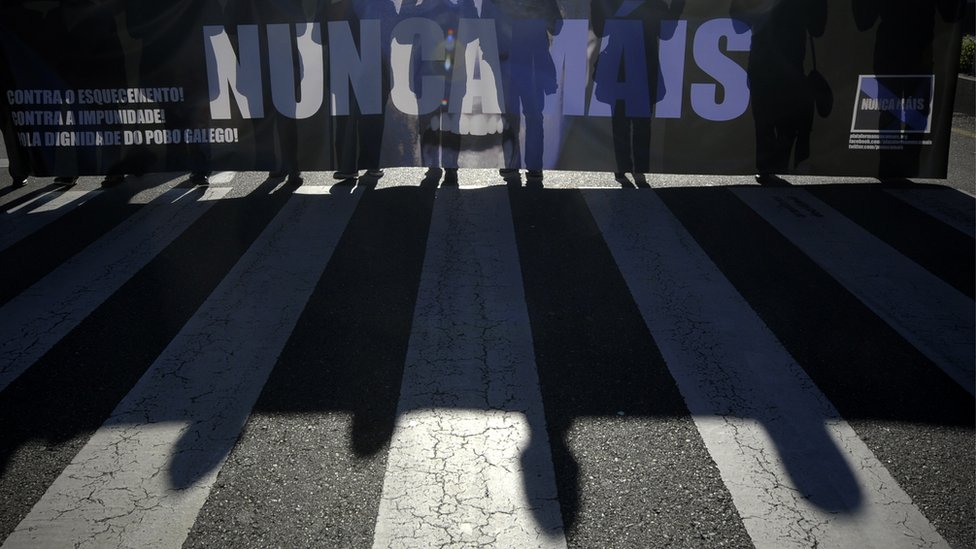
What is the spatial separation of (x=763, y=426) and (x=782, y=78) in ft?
17.2

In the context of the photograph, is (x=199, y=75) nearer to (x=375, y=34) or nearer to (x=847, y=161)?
(x=375, y=34)

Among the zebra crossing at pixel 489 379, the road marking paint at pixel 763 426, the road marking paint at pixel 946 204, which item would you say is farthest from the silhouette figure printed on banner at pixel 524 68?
the road marking paint at pixel 946 204

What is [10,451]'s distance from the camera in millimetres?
4273

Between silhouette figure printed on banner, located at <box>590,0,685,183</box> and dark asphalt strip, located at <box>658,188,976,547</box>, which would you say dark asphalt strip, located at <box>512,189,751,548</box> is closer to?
dark asphalt strip, located at <box>658,188,976,547</box>

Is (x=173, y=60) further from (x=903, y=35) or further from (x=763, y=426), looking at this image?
(x=903, y=35)

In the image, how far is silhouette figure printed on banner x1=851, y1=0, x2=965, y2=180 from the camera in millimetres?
8453

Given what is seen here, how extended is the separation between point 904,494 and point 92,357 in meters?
4.51

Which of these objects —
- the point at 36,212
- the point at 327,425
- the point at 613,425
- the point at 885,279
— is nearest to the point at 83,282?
the point at 36,212

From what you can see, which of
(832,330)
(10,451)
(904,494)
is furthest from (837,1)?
(10,451)

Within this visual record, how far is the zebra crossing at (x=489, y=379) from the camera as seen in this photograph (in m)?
3.78

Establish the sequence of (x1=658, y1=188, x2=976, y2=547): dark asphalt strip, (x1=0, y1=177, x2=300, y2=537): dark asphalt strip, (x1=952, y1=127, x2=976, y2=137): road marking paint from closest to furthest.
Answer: (x1=658, y1=188, x2=976, y2=547): dark asphalt strip → (x1=0, y1=177, x2=300, y2=537): dark asphalt strip → (x1=952, y1=127, x2=976, y2=137): road marking paint

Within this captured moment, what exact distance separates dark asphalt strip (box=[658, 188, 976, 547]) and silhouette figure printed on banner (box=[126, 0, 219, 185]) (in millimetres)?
5171

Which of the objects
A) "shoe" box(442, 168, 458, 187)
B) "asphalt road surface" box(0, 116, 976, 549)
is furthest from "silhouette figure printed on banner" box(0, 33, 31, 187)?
"shoe" box(442, 168, 458, 187)

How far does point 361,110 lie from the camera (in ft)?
29.1
